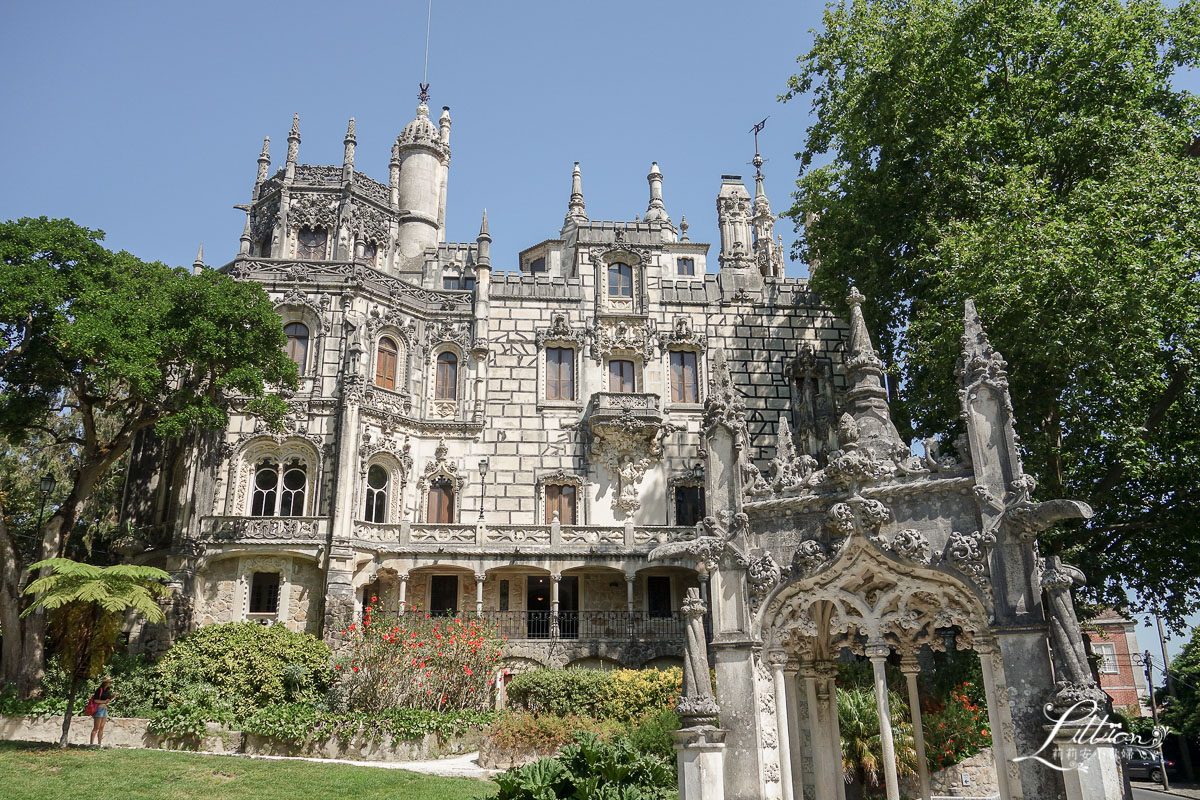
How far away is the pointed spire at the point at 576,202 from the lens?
159ft

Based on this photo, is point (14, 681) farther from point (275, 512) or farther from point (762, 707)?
point (762, 707)

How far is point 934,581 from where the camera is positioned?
10750 millimetres

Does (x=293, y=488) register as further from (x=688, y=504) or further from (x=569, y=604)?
(x=688, y=504)

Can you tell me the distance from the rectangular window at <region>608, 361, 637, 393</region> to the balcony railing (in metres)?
9.49

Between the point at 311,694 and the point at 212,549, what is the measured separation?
27.0ft

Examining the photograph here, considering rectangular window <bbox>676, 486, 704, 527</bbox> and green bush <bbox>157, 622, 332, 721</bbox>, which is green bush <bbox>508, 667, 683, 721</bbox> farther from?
rectangular window <bbox>676, 486, 704, 527</bbox>

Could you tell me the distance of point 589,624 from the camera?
3234 cm

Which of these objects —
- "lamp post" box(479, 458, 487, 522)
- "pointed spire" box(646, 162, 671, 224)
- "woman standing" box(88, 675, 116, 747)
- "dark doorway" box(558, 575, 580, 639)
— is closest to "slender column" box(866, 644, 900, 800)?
"woman standing" box(88, 675, 116, 747)

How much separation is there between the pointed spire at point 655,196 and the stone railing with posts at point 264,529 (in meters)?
25.1

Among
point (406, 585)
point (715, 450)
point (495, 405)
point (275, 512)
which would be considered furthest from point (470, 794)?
point (495, 405)

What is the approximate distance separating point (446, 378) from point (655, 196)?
1792 cm

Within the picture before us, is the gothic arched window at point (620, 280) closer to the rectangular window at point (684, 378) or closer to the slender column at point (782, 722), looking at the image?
the rectangular window at point (684, 378)

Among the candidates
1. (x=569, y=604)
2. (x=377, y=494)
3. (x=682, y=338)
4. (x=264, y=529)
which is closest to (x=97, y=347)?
(x=264, y=529)

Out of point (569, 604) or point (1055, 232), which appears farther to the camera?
point (569, 604)
